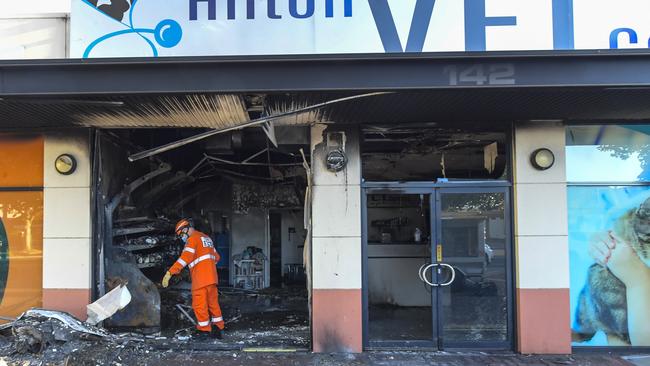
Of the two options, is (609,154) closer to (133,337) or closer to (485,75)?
(485,75)

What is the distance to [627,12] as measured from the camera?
Answer: 479 cm

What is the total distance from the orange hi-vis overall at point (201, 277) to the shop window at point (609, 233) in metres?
4.66

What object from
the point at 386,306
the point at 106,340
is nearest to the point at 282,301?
the point at 386,306

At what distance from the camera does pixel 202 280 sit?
6.25 meters

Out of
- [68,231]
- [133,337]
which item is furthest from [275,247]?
[68,231]

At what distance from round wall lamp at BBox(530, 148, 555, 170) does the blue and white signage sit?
129cm

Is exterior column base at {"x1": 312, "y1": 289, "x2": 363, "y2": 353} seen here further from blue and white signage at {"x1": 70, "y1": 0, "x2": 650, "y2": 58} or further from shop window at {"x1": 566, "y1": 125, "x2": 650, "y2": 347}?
blue and white signage at {"x1": 70, "y1": 0, "x2": 650, "y2": 58}

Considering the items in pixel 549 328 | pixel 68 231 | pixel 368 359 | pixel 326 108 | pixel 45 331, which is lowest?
pixel 368 359

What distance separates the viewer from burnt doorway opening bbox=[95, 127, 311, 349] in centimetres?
621

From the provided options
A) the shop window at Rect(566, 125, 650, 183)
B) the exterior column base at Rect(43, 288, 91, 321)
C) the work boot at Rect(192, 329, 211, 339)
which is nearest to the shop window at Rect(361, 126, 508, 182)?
the shop window at Rect(566, 125, 650, 183)

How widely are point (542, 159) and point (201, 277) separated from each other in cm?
466

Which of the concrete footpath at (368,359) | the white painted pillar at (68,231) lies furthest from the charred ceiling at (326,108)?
the concrete footpath at (368,359)

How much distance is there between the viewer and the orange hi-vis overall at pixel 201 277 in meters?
6.19

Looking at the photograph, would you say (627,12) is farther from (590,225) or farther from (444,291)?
(444,291)
